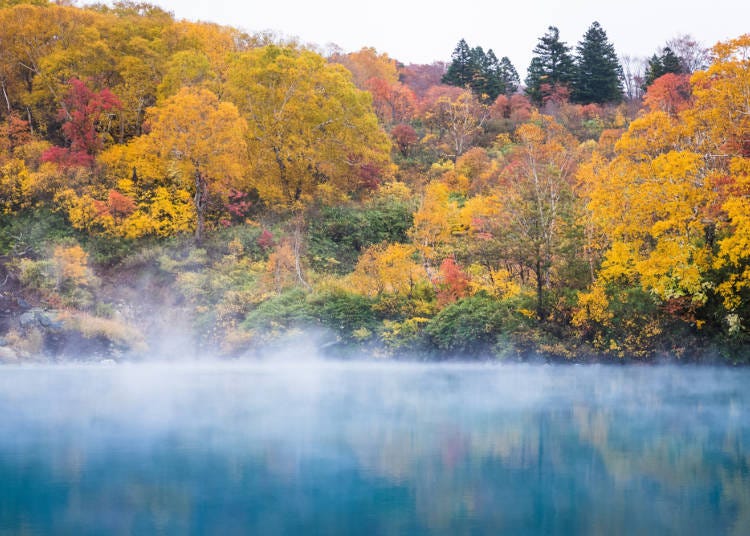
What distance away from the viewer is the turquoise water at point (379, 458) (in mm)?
7168

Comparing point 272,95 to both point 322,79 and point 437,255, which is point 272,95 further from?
point 437,255

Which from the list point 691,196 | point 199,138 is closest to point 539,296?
point 691,196

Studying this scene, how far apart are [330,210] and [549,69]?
88.1 feet

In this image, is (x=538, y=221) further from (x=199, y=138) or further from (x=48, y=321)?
(x=48, y=321)

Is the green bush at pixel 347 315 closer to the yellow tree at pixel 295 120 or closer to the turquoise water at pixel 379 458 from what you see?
the turquoise water at pixel 379 458

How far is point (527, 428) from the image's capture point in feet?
40.5

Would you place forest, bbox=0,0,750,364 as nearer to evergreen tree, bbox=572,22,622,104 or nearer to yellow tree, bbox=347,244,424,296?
yellow tree, bbox=347,244,424,296

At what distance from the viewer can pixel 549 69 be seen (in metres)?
54.2

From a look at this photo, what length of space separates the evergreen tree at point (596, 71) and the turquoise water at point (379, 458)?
36844 mm

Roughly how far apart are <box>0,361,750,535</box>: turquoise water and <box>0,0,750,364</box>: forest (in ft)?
13.3

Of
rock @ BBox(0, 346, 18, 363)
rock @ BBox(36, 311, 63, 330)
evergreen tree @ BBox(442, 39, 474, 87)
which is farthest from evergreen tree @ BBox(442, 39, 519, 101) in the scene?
rock @ BBox(0, 346, 18, 363)

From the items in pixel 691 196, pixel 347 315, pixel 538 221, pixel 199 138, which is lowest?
pixel 347 315

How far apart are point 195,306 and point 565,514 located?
23034 mm

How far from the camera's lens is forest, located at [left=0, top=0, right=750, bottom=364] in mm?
20250
